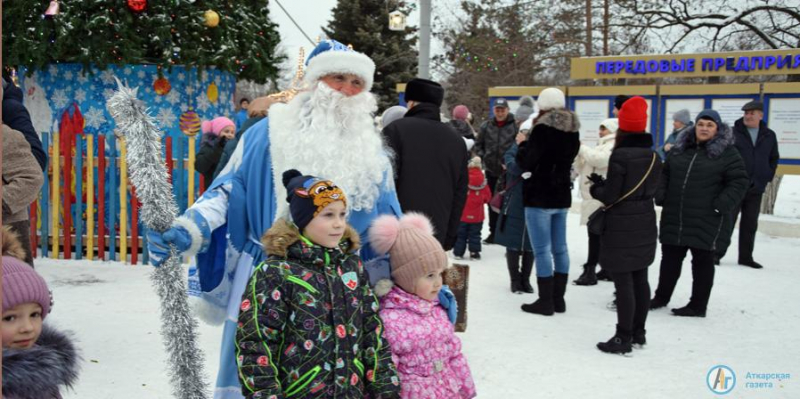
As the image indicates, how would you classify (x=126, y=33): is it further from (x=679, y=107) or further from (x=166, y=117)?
(x=679, y=107)

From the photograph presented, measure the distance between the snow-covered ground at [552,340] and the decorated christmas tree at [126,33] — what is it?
225cm

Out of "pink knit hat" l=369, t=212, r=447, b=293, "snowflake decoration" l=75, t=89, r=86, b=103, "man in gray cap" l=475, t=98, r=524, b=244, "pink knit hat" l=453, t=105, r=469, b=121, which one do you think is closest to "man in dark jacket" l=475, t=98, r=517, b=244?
"man in gray cap" l=475, t=98, r=524, b=244

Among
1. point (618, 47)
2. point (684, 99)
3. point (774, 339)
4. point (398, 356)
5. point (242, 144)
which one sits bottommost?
point (774, 339)

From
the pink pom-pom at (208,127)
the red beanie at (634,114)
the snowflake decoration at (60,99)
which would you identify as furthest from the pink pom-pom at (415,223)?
the snowflake decoration at (60,99)

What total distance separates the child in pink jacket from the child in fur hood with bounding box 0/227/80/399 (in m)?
1.14

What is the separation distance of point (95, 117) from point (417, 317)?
6421 mm

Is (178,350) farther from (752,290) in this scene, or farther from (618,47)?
(618,47)

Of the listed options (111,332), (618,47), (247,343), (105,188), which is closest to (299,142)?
(247,343)

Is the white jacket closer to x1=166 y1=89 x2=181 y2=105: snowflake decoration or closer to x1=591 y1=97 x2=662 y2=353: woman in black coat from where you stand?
x1=591 y1=97 x2=662 y2=353: woman in black coat

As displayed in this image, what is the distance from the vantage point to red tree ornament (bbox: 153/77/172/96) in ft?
25.4

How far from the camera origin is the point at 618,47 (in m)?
17.8

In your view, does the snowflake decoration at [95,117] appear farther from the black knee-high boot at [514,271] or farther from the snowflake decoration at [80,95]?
the black knee-high boot at [514,271]

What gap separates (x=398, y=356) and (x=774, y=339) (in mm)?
4175

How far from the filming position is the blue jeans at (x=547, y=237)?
6022mm
